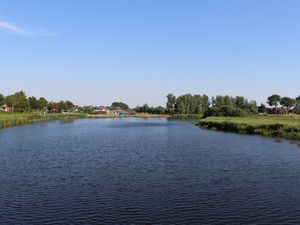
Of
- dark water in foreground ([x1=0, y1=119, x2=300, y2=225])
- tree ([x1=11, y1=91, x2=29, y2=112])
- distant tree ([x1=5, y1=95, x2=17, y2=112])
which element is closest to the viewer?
dark water in foreground ([x1=0, y1=119, x2=300, y2=225])

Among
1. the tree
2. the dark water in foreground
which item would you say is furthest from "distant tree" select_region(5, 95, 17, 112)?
the dark water in foreground

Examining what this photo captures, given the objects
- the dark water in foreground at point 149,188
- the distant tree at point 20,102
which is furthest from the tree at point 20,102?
the dark water in foreground at point 149,188

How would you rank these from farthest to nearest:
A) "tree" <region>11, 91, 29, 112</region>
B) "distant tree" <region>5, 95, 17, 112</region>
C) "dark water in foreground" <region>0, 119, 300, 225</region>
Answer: "tree" <region>11, 91, 29, 112</region>, "distant tree" <region>5, 95, 17, 112</region>, "dark water in foreground" <region>0, 119, 300, 225</region>

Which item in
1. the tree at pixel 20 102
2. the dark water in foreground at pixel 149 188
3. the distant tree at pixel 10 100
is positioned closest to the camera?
the dark water in foreground at pixel 149 188

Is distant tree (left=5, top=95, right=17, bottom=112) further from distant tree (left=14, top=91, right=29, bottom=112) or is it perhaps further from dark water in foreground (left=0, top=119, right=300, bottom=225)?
dark water in foreground (left=0, top=119, right=300, bottom=225)

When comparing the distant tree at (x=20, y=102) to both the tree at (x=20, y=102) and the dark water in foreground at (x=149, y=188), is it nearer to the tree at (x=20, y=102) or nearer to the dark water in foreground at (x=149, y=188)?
the tree at (x=20, y=102)

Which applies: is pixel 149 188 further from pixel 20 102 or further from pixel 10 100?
pixel 20 102

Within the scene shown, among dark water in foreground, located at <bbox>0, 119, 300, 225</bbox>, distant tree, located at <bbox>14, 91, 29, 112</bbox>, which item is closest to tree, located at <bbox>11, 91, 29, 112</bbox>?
distant tree, located at <bbox>14, 91, 29, 112</bbox>

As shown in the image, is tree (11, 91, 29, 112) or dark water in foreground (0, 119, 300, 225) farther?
tree (11, 91, 29, 112)

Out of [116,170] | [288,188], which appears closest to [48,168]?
[116,170]

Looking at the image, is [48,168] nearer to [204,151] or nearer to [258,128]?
[204,151]

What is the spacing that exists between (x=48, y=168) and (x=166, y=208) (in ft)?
59.5

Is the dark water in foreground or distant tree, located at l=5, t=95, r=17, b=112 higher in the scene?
distant tree, located at l=5, t=95, r=17, b=112

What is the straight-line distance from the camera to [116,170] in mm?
36469
